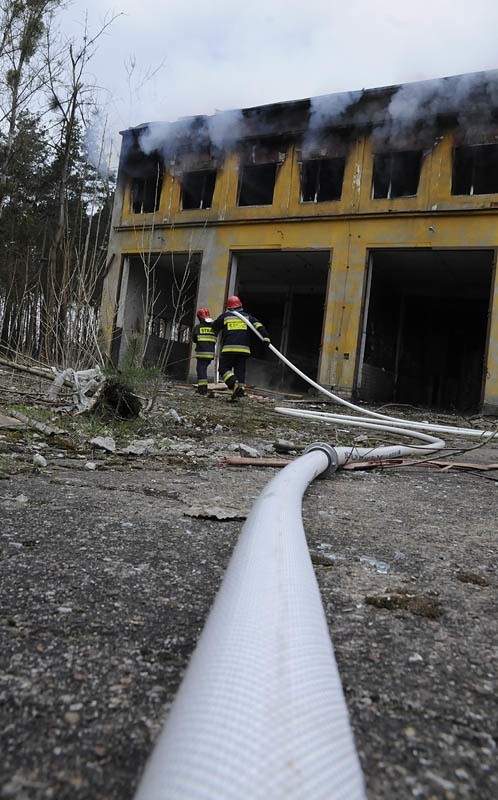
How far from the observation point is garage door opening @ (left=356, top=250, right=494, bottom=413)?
40.9 ft

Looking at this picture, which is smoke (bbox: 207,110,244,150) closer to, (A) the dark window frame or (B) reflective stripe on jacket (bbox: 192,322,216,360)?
(A) the dark window frame

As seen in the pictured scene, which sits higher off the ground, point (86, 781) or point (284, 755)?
point (284, 755)

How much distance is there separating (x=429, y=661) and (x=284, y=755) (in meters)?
0.66

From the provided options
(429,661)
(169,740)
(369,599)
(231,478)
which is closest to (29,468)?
(231,478)

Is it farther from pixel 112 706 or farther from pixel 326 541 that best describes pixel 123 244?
pixel 112 706

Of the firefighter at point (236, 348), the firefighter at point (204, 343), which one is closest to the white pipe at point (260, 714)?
the firefighter at point (236, 348)

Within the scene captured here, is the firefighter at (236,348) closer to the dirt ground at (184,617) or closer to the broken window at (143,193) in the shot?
the dirt ground at (184,617)

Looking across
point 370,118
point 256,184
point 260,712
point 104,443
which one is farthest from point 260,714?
point 256,184

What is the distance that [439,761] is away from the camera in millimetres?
823

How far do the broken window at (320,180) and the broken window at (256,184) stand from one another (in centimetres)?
85

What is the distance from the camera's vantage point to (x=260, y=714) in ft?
2.11

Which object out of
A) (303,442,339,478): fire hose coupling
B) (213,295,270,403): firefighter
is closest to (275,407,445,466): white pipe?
(303,442,339,478): fire hose coupling

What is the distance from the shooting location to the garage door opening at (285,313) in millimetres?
14820

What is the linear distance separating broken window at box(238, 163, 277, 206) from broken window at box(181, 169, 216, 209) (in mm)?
786
